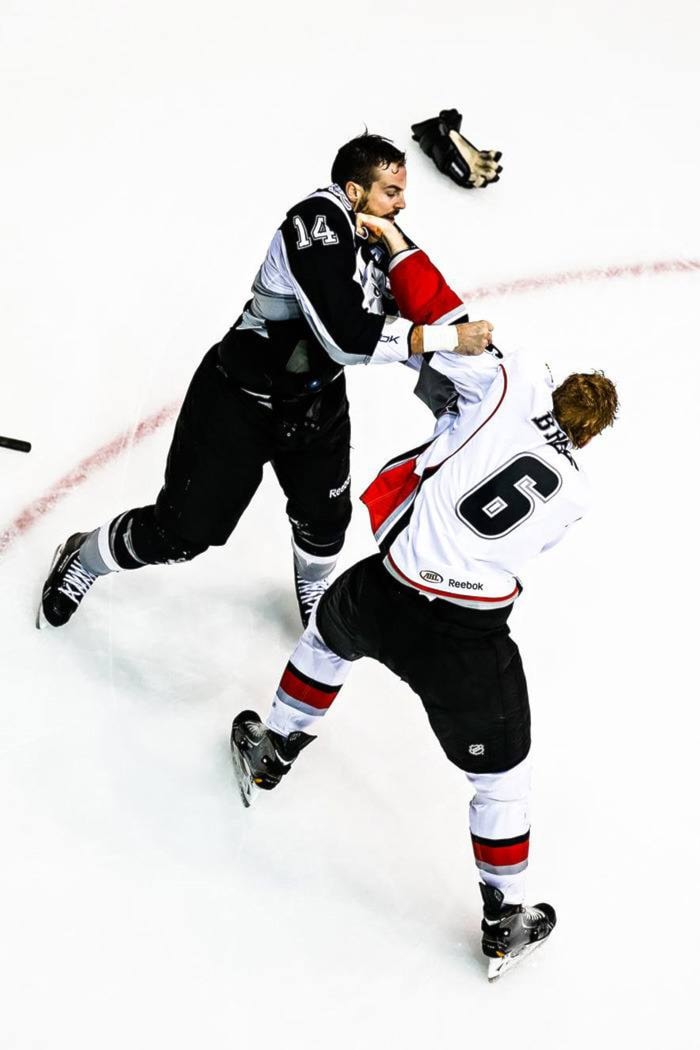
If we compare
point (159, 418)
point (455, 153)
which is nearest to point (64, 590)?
point (159, 418)

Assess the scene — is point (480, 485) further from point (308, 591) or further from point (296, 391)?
point (308, 591)

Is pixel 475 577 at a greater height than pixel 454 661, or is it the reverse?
pixel 475 577

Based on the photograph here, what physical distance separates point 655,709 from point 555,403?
127 cm

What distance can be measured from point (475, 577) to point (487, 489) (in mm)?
187

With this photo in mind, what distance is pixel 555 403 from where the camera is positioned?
2.61 m

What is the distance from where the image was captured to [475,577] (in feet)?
8.70

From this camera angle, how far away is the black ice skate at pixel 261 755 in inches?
121

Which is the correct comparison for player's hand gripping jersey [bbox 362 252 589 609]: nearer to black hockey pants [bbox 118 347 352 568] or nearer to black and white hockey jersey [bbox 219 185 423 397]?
black and white hockey jersey [bbox 219 185 423 397]

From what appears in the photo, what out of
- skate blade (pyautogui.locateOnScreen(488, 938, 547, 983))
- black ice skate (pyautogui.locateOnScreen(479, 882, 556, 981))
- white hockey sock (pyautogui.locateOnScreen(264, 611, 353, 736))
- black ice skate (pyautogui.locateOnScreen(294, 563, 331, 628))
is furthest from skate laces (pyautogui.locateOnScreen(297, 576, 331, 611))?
skate blade (pyautogui.locateOnScreen(488, 938, 547, 983))

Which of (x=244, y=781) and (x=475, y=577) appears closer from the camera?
(x=475, y=577)

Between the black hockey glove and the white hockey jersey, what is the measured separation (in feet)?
6.70

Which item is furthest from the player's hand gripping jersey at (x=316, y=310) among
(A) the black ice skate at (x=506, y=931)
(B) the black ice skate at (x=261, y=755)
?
(A) the black ice skate at (x=506, y=931)

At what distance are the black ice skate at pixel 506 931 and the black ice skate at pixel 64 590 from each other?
1.17 m

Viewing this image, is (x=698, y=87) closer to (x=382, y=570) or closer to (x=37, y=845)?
(x=382, y=570)
